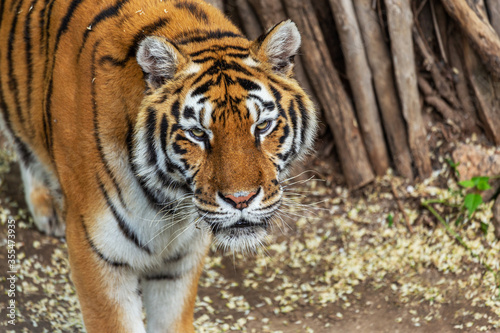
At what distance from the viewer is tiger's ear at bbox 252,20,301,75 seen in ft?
7.34

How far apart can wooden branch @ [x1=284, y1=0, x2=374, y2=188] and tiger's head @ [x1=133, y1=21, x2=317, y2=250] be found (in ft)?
5.06

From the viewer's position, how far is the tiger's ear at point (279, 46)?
224cm

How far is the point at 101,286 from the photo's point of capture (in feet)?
8.13

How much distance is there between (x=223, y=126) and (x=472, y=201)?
1.95m

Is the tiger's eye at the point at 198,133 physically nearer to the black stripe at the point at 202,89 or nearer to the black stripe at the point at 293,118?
the black stripe at the point at 202,89

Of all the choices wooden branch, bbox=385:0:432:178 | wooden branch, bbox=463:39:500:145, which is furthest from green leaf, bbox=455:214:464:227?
wooden branch, bbox=463:39:500:145

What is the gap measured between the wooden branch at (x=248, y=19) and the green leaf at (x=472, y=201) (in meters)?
1.48

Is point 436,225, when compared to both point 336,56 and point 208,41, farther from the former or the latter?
point 208,41

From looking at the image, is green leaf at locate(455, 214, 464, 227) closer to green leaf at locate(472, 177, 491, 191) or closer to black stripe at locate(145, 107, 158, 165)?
green leaf at locate(472, 177, 491, 191)

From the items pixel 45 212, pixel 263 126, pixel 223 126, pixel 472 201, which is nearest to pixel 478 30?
pixel 472 201

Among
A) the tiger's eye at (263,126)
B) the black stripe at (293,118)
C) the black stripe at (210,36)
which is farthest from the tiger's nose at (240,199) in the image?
the black stripe at (210,36)

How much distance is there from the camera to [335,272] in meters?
3.68

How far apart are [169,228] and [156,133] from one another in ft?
1.46

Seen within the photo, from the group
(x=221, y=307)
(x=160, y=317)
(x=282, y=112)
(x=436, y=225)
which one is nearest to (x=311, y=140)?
(x=282, y=112)
